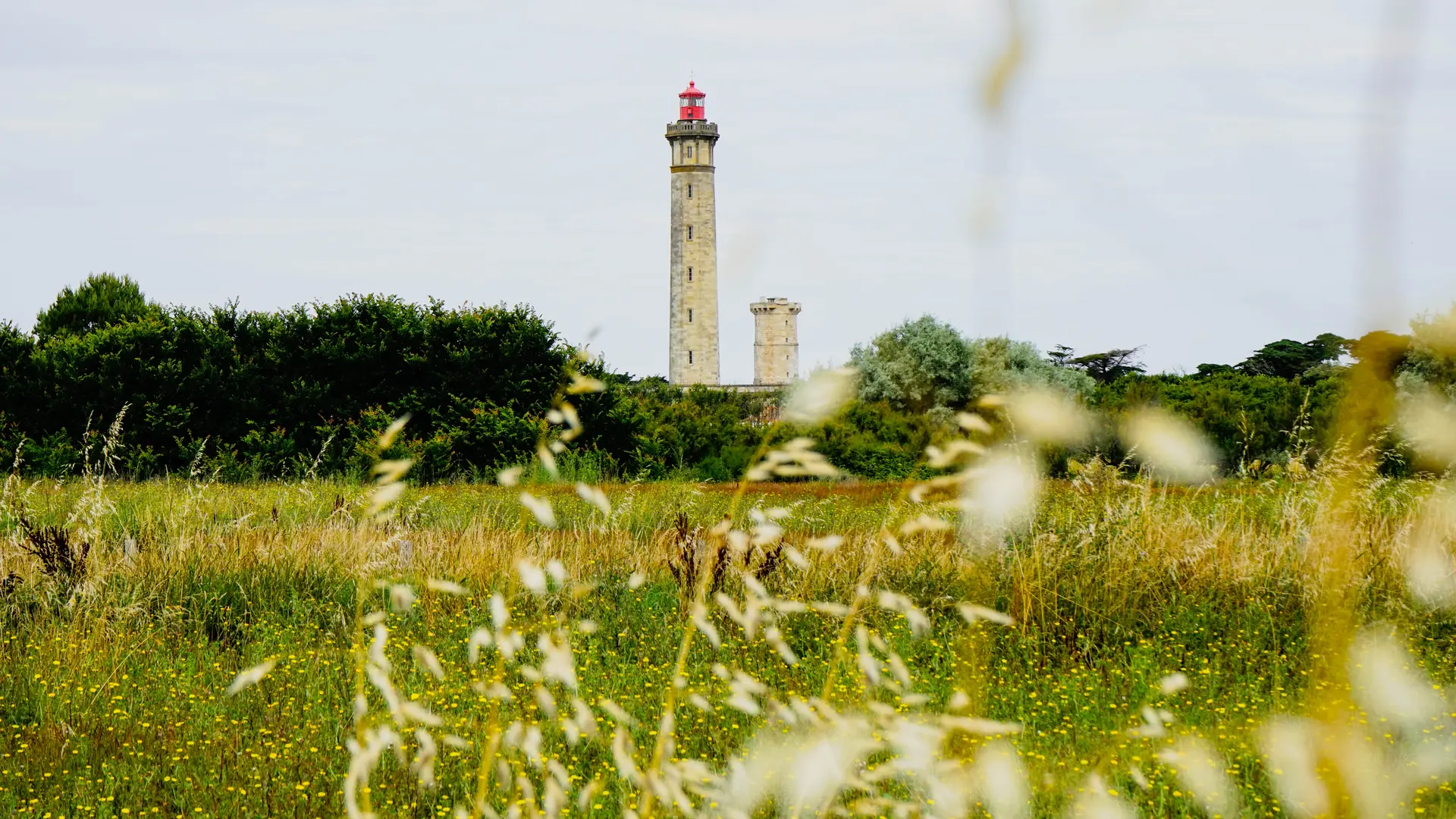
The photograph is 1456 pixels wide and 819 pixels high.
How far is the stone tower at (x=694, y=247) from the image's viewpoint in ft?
153

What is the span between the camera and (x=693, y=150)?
46.8 metres

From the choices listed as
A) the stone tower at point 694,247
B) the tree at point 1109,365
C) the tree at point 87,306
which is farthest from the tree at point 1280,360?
the tree at point 87,306

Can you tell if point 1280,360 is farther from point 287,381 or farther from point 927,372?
point 287,381

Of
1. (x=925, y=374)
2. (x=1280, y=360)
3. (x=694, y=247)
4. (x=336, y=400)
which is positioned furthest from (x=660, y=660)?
(x=694, y=247)

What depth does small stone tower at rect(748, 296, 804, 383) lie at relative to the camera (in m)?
52.6

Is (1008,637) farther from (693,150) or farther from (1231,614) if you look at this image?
(693,150)

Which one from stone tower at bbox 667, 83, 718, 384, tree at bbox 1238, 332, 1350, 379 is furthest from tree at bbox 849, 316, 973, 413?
stone tower at bbox 667, 83, 718, 384

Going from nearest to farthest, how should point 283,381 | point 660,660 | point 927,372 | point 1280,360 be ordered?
point 660,660, point 283,381, point 927,372, point 1280,360

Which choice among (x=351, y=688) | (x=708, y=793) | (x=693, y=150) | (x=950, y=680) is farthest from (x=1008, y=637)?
(x=693, y=150)

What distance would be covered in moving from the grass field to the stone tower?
38.5 meters

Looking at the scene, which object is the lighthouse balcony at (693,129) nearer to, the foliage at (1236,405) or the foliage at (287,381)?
the foliage at (1236,405)

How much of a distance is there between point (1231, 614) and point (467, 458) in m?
11.4

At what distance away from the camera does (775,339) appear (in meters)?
52.8

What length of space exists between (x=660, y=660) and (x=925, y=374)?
23222 mm
